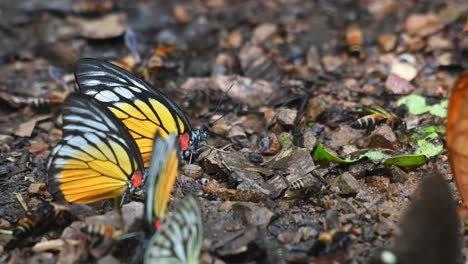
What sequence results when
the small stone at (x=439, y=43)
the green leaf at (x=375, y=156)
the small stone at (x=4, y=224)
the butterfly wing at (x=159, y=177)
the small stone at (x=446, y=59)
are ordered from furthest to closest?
the small stone at (x=439, y=43)
the small stone at (x=446, y=59)
the green leaf at (x=375, y=156)
the small stone at (x=4, y=224)
the butterfly wing at (x=159, y=177)

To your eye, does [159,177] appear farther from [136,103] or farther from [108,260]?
[136,103]

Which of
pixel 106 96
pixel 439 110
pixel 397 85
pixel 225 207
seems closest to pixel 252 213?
pixel 225 207

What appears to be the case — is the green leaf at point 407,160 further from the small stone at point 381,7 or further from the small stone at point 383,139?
the small stone at point 381,7

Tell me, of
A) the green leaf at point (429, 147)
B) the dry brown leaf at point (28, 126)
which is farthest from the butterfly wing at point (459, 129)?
the dry brown leaf at point (28, 126)

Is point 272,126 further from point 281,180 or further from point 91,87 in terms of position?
point 91,87

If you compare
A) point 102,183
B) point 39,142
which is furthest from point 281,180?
point 39,142
